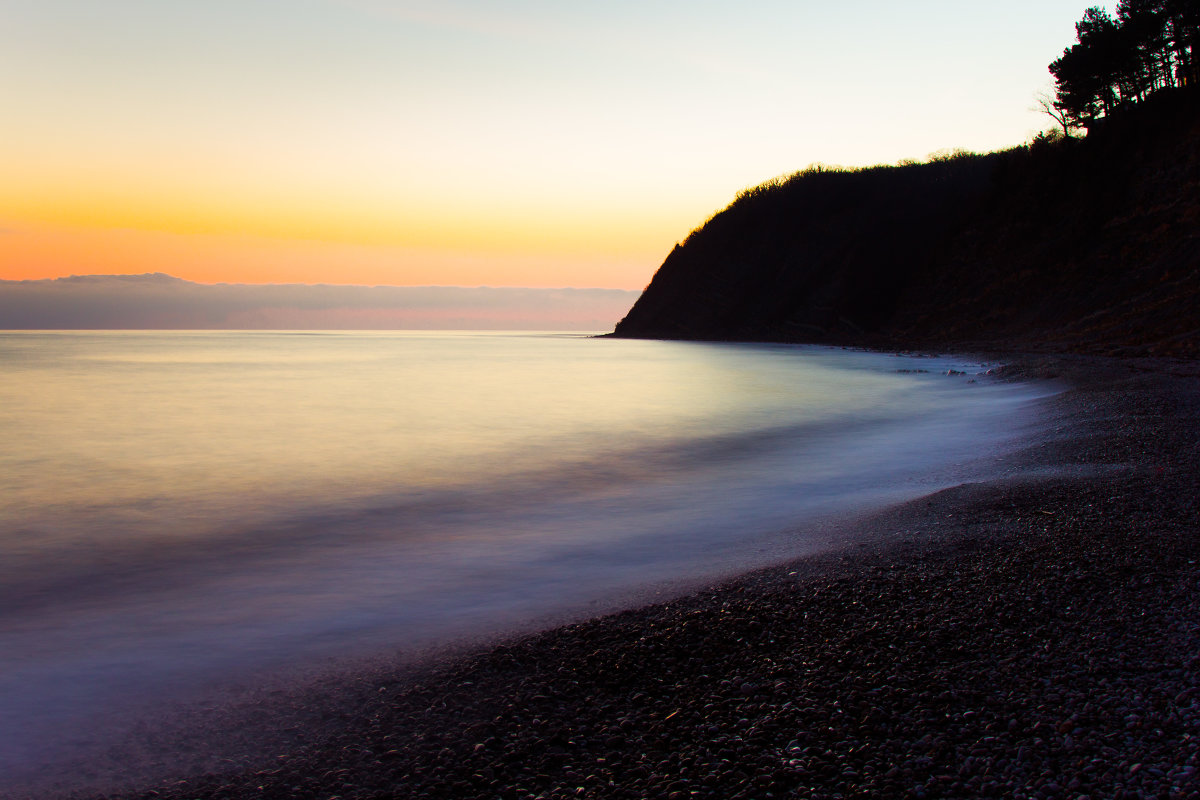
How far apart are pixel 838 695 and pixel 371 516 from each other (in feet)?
19.6

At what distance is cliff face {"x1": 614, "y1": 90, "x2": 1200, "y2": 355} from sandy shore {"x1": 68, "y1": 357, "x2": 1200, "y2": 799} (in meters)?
19.6

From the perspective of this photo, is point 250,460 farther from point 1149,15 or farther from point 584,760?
point 1149,15

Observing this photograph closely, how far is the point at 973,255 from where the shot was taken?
161ft

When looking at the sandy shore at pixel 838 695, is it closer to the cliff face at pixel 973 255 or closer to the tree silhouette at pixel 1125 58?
the cliff face at pixel 973 255

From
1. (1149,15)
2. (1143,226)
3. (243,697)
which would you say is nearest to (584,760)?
(243,697)

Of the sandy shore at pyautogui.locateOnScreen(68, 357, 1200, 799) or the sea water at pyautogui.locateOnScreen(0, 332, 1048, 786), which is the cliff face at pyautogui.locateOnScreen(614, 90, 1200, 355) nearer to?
the sea water at pyautogui.locateOnScreen(0, 332, 1048, 786)

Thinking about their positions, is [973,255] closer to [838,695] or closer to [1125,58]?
[1125,58]

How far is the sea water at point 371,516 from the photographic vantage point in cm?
418

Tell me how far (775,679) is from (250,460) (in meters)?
10.4

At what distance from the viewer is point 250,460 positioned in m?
11.4

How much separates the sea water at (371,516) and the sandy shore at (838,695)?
2.93 ft

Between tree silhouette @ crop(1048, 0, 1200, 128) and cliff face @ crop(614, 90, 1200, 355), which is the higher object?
tree silhouette @ crop(1048, 0, 1200, 128)

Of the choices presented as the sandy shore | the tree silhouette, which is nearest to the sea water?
the sandy shore

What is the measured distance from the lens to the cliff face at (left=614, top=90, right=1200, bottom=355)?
29938 mm
